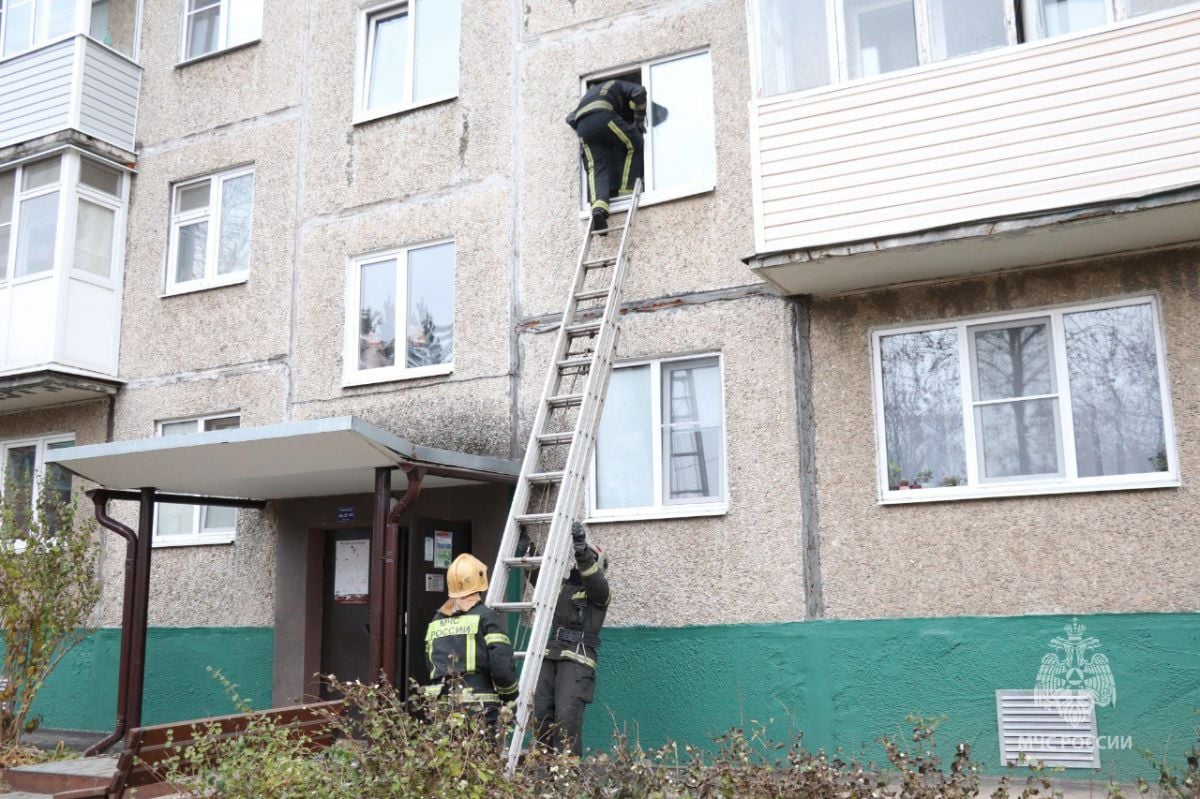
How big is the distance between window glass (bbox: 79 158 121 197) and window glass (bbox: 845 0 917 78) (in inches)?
347

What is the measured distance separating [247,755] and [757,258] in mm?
4870

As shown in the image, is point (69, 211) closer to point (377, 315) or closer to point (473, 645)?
point (377, 315)

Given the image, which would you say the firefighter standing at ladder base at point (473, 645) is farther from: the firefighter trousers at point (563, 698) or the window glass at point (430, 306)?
the window glass at point (430, 306)

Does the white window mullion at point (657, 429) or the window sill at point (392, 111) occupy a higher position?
the window sill at point (392, 111)

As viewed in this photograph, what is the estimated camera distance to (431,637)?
6.90m

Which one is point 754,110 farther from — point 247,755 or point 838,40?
point 247,755

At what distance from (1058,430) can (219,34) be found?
33.8ft

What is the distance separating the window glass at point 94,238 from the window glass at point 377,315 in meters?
3.60

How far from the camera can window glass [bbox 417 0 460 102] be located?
11211 mm

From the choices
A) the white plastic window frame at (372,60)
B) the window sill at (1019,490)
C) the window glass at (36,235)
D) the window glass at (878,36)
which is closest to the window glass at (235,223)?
the white plastic window frame at (372,60)

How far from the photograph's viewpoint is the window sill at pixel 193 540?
1148 cm

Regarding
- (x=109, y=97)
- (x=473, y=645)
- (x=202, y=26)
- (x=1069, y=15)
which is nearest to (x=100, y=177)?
(x=109, y=97)

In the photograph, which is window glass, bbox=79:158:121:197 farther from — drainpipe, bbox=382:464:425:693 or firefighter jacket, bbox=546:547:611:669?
firefighter jacket, bbox=546:547:611:669

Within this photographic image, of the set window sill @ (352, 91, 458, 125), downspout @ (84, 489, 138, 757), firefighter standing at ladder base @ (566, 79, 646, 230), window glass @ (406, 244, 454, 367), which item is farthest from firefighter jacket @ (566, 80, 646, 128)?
downspout @ (84, 489, 138, 757)
